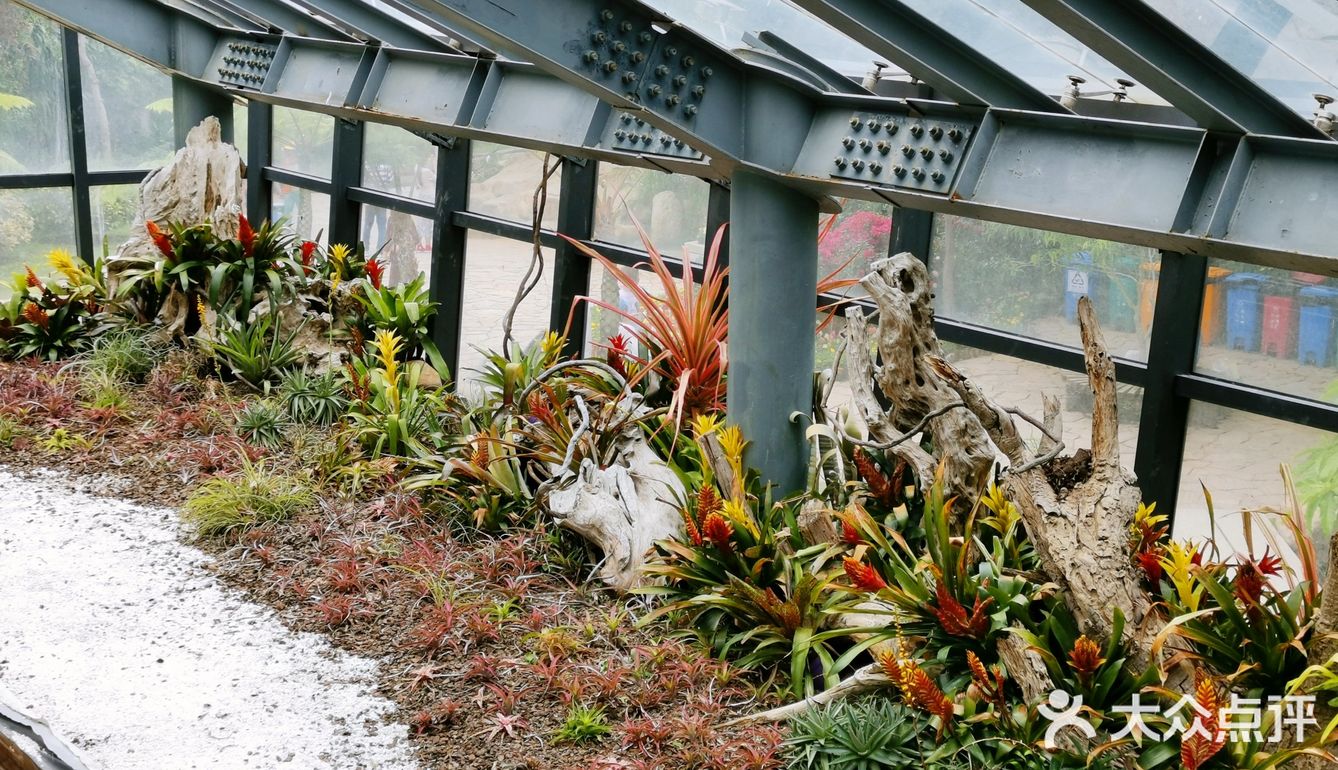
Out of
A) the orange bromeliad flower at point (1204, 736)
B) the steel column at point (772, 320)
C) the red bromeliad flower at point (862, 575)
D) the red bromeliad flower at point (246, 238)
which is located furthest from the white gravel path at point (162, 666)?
the red bromeliad flower at point (246, 238)

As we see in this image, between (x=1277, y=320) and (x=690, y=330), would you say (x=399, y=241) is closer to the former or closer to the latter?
(x=690, y=330)

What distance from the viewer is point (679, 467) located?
4.70 meters

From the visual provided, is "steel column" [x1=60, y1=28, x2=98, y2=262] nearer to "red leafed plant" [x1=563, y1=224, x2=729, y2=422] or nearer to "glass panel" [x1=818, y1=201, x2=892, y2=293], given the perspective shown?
"red leafed plant" [x1=563, y1=224, x2=729, y2=422]

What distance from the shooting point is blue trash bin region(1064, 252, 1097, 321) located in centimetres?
453

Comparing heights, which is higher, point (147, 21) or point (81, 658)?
point (147, 21)

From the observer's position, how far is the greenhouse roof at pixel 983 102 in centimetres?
283

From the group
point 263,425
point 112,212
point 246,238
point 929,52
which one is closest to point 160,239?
point 246,238

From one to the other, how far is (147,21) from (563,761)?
606cm

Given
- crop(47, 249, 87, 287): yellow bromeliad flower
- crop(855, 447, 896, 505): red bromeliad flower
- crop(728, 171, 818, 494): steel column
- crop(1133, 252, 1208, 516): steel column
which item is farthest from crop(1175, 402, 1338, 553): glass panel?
crop(47, 249, 87, 287): yellow bromeliad flower

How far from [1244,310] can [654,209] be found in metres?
3.04

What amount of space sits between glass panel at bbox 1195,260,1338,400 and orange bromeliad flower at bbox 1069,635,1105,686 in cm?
158

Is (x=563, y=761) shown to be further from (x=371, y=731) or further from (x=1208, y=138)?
(x=1208, y=138)

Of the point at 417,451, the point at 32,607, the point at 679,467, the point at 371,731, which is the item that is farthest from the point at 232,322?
the point at 371,731

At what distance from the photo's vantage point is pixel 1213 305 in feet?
13.6
